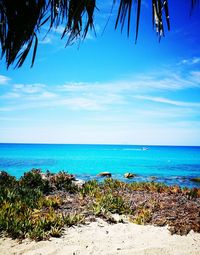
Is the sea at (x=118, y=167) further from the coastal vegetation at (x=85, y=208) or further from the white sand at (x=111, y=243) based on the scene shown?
the white sand at (x=111, y=243)

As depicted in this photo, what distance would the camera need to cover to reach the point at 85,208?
348 inches

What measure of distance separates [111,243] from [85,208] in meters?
2.79

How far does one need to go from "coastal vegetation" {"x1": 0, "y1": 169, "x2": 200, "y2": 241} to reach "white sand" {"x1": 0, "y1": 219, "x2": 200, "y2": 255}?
0.33 metres

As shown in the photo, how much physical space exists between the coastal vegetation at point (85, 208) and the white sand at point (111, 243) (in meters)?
0.33

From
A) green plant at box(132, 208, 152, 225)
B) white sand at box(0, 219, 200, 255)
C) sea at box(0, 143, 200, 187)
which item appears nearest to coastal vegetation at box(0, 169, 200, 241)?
green plant at box(132, 208, 152, 225)

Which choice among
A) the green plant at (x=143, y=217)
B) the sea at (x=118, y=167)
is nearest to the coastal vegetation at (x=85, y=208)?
the green plant at (x=143, y=217)

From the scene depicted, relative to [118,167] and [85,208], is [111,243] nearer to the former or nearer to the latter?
[85,208]

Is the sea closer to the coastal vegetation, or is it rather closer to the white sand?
the coastal vegetation

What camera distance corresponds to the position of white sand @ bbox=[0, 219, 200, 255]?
18.6 feet

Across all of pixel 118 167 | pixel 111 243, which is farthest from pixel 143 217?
pixel 118 167

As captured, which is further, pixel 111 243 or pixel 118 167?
pixel 118 167

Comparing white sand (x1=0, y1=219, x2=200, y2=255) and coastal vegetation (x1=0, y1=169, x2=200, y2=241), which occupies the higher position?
coastal vegetation (x1=0, y1=169, x2=200, y2=241)

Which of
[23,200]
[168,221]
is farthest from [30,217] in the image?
[168,221]

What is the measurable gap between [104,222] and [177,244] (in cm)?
236
